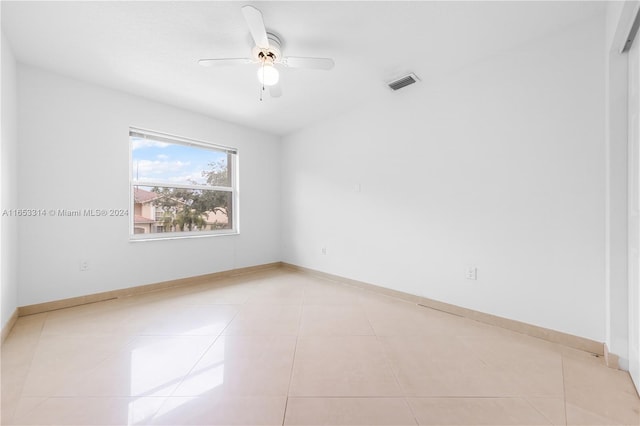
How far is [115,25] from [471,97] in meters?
3.06

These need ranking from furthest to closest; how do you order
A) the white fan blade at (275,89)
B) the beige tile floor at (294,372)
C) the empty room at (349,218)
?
the white fan blade at (275,89) < the empty room at (349,218) < the beige tile floor at (294,372)

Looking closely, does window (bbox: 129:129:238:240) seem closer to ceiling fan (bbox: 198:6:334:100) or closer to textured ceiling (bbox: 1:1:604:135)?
textured ceiling (bbox: 1:1:604:135)

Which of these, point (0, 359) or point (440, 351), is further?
point (440, 351)

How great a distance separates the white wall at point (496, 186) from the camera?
181 centimetres

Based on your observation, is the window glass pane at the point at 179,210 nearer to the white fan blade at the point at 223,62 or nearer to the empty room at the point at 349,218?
the empty room at the point at 349,218

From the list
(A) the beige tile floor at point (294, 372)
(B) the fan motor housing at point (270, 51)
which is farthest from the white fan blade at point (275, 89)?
(A) the beige tile floor at point (294, 372)

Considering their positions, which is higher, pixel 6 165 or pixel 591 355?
pixel 6 165

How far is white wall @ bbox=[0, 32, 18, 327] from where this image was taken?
6.50ft

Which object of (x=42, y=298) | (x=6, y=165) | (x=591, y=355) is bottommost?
(x=591, y=355)

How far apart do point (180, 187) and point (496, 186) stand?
3784mm

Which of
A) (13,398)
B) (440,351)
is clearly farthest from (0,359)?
(440,351)

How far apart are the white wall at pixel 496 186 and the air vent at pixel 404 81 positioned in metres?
0.10

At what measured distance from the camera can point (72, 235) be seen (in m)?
2.64

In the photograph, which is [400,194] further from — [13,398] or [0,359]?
[0,359]
